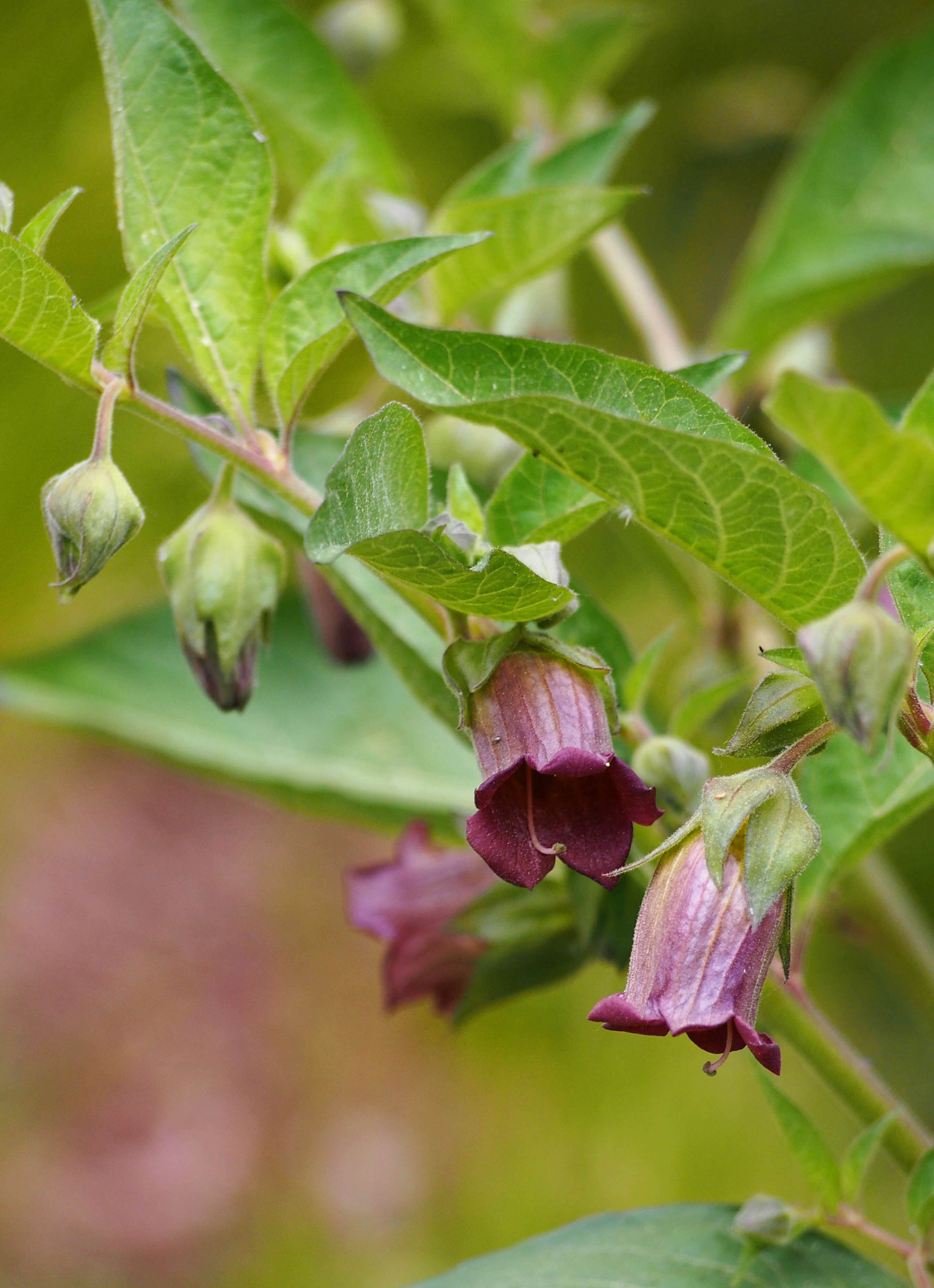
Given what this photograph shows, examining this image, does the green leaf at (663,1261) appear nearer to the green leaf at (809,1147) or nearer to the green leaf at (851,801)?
the green leaf at (809,1147)

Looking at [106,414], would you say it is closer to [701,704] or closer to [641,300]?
[701,704]

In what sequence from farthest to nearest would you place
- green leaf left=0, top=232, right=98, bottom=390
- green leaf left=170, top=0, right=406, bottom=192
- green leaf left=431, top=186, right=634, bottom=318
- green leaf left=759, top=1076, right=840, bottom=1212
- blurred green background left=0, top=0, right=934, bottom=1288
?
blurred green background left=0, top=0, right=934, bottom=1288, green leaf left=170, top=0, right=406, bottom=192, green leaf left=431, top=186, right=634, bottom=318, green leaf left=759, top=1076, right=840, bottom=1212, green leaf left=0, top=232, right=98, bottom=390

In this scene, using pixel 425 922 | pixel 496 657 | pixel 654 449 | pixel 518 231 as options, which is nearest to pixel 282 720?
pixel 425 922

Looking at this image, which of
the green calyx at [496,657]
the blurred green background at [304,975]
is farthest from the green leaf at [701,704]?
the blurred green background at [304,975]

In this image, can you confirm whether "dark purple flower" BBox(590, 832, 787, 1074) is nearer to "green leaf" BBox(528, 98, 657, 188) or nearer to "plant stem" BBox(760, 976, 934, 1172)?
"plant stem" BBox(760, 976, 934, 1172)

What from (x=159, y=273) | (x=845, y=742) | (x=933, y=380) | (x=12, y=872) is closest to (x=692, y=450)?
(x=933, y=380)

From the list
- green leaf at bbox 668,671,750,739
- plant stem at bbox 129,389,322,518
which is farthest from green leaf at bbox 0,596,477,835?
plant stem at bbox 129,389,322,518
